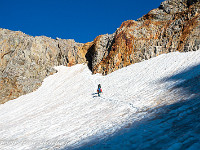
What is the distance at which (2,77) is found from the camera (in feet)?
150

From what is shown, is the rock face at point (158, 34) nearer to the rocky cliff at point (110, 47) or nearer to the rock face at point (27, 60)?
the rocky cliff at point (110, 47)

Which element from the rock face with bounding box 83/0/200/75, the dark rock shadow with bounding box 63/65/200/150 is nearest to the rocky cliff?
the rock face with bounding box 83/0/200/75

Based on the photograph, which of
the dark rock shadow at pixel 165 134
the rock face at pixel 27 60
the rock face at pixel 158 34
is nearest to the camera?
the dark rock shadow at pixel 165 134

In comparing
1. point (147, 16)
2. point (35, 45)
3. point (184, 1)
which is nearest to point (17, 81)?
point (35, 45)

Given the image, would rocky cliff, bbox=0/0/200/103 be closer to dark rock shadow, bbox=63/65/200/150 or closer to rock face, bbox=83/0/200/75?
rock face, bbox=83/0/200/75

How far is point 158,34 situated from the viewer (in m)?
37.6

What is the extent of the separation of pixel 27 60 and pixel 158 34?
40178 millimetres

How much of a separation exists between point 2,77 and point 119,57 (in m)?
34.6

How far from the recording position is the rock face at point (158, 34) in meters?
31.6

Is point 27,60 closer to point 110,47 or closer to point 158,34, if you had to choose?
point 110,47

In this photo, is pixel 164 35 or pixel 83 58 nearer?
pixel 164 35

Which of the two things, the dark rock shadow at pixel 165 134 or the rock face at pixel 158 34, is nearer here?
the dark rock shadow at pixel 165 134

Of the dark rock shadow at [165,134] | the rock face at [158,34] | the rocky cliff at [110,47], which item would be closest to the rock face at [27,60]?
the rocky cliff at [110,47]

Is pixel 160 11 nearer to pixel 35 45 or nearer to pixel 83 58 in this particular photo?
pixel 83 58
